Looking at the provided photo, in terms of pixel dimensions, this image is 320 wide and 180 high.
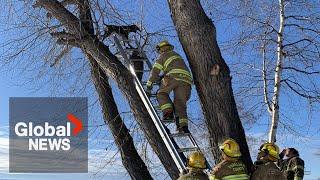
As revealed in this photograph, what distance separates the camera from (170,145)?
7809 millimetres

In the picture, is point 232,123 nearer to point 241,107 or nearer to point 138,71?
point 138,71

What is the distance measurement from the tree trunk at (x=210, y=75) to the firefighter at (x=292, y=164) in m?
1.70

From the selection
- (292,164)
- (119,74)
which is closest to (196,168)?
(119,74)

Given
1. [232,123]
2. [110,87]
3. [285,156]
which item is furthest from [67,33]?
[285,156]

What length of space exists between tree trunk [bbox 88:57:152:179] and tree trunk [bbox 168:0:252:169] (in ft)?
9.65

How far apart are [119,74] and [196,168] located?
2.82m

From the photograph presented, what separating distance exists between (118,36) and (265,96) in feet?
13.3

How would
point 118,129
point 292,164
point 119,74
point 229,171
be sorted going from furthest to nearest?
1. point 118,129
2. point 292,164
3. point 119,74
4. point 229,171

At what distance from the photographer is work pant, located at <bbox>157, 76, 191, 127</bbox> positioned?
8.12m

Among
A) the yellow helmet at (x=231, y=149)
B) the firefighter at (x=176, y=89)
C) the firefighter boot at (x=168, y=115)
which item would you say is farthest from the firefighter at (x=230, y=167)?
the firefighter boot at (x=168, y=115)

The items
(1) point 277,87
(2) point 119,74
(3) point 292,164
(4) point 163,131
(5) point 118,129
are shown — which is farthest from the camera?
(1) point 277,87

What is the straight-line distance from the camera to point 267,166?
7.02 metres

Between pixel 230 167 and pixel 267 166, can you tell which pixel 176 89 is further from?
pixel 267 166

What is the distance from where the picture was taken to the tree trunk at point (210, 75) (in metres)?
8.15
